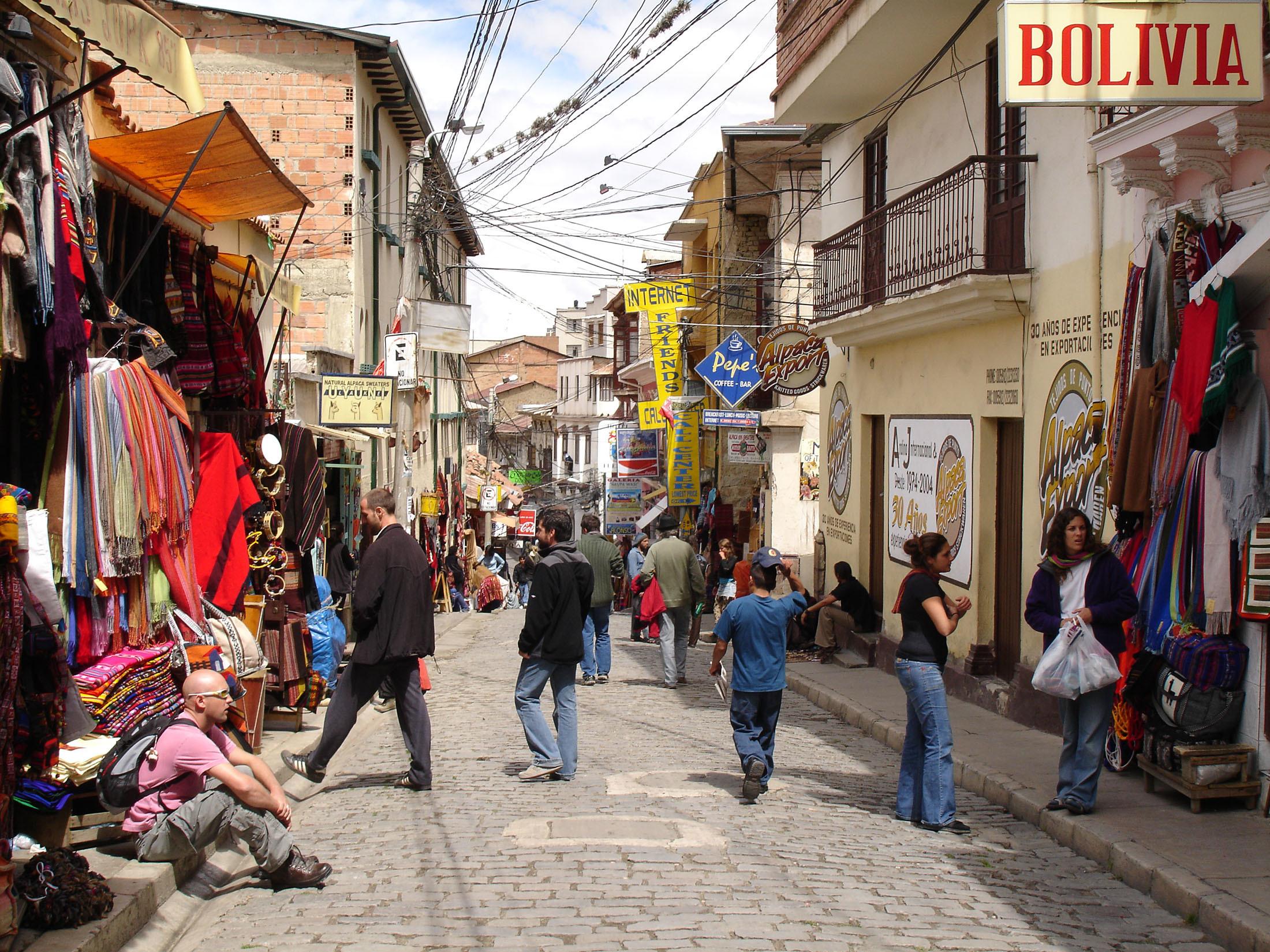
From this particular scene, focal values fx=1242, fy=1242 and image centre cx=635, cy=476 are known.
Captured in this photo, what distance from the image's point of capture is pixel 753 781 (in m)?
7.95

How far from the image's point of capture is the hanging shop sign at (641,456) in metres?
45.0

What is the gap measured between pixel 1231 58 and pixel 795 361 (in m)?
12.6

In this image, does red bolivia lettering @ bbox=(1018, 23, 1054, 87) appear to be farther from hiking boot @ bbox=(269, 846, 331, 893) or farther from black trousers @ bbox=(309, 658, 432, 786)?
hiking boot @ bbox=(269, 846, 331, 893)

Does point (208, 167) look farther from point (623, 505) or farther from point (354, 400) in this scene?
point (623, 505)

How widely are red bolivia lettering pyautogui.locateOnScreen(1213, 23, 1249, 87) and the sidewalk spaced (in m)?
3.83

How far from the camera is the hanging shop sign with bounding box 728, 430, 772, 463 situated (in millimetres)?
24859

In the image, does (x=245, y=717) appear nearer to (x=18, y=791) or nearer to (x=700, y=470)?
(x=18, y=791)

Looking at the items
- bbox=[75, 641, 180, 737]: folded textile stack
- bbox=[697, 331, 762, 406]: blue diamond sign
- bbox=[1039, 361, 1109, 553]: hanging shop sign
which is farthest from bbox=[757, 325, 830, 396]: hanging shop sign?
bbox=[75, 641, 180, 737]: folded textile stack

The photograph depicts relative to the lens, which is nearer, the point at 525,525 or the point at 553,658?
the point at 553,658

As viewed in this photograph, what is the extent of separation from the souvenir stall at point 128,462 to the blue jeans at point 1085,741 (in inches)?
196

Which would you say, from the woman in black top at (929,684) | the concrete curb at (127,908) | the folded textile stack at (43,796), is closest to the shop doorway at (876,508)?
the woman in black top at (929,684)

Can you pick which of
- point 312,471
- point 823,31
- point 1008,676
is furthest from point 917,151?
point 312,471

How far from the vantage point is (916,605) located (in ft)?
24.2

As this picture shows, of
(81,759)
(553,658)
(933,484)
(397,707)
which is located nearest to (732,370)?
(933,484)
